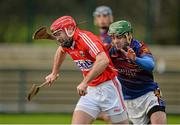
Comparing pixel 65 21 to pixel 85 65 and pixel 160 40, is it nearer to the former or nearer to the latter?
pixel 85 65

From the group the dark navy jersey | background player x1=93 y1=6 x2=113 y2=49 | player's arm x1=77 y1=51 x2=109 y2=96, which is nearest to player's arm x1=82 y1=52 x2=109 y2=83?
player's arm x1=77 y1=51 x2=109 y2=96

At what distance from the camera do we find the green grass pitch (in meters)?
16.7

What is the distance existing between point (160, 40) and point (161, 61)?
39.6 inches

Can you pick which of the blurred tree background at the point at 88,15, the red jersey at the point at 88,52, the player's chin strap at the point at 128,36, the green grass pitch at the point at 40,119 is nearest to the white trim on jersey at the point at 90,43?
the red jersey at the point at 88,52

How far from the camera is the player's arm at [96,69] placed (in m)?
9.15

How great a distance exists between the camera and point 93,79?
9.42m

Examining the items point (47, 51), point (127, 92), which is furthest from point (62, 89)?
point (127, 92)

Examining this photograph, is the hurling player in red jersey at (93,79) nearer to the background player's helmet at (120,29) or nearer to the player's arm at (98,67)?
the player's arm at (98,67)

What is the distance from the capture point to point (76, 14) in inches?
784

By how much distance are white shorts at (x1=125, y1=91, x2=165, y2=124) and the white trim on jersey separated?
1.25 m

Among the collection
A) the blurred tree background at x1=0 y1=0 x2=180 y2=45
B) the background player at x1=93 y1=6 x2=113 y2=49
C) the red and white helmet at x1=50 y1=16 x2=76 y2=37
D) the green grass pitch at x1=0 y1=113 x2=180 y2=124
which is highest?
the red and white helmet at x1=50 y1=16 x2=76 y2=37

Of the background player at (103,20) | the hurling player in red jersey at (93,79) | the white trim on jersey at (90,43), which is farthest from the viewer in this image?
the background player at (103,20)

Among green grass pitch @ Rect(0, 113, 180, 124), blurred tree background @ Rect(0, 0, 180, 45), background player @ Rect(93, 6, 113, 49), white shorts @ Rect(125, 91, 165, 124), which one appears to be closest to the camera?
white shorts @ Rect(125, 91, 165, 124)

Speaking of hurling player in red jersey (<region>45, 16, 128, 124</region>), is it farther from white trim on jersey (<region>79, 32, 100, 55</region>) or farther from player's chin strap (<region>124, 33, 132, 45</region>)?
player's chin strap (<region>124, 33, 132, 45</region>)
